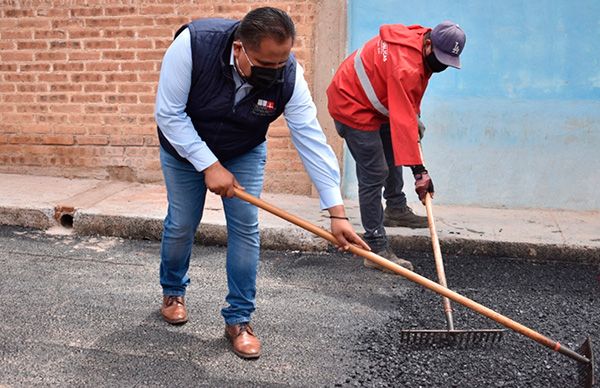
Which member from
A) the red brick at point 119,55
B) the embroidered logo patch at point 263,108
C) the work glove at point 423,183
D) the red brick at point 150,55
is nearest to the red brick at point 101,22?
the red brick at point 119,55

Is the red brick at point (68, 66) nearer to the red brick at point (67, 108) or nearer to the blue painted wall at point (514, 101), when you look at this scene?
the red brick at point (67, 108)

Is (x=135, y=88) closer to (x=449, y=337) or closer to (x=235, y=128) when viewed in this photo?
(x=235, y=128)

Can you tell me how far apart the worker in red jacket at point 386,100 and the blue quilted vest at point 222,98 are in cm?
126

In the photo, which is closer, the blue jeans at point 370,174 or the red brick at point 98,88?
the blue jeans at point 370,174

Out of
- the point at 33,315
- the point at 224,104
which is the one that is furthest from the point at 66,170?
the point at 224,104

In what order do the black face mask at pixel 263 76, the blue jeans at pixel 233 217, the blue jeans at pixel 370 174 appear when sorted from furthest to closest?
the blue jeans at pixel 370 174
the blue jeans at pixel 233 217
the black face mask at pixel 263 76

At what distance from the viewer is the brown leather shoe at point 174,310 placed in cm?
407

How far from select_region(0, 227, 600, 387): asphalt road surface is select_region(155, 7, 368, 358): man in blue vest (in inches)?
11.8

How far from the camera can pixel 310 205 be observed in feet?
21.1

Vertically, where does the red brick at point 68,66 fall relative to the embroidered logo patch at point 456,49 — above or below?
below

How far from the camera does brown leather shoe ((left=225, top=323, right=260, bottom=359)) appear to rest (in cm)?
371

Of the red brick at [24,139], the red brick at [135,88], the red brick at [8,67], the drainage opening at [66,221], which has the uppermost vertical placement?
the red brick at [8,67]

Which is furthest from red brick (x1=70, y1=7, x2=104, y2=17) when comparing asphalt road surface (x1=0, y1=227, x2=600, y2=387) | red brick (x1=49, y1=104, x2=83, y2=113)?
asphalt road surface (x1=0, y1=227, x2=600, y2=387)

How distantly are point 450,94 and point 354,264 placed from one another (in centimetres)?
202
